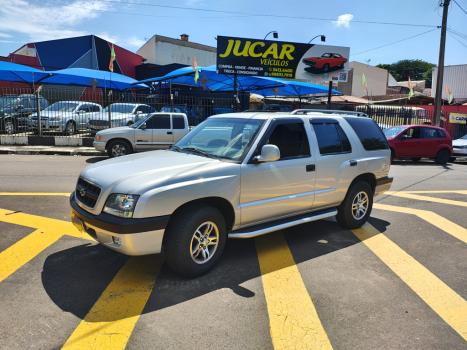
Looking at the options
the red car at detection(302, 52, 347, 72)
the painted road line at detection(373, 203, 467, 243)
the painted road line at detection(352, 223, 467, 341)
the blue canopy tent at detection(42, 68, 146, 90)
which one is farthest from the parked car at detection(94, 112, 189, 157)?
the blue canopy tent at detection(42, 68, 146, 90)

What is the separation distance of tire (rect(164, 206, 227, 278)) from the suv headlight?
18.4 inches

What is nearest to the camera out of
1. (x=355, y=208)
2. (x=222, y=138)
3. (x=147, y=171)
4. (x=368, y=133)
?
(x=147, y=171)

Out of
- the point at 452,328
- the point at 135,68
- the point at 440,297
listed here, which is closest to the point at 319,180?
the point at 440,297

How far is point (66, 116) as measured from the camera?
60.1ft

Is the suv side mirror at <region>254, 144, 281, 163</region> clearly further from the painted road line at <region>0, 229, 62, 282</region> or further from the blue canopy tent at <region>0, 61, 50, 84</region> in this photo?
the blue canopy tent at <region>0, 61, 50, 84</region>

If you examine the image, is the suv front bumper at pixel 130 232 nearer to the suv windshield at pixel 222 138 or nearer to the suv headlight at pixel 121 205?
the suv headlight at pixel 121 205

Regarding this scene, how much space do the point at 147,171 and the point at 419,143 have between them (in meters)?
14.4

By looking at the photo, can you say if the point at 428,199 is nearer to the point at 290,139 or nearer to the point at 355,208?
the point at 355,208

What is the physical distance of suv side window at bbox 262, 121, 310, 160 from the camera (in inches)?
194

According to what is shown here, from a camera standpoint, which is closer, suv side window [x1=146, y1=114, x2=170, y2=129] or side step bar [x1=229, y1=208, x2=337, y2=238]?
side step bar [x1=229, y1=208, x2=337, y2=238]

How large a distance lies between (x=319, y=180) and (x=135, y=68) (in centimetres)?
3344

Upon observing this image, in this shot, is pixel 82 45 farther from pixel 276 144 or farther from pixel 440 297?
pixel 440 297

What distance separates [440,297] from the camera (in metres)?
3.98

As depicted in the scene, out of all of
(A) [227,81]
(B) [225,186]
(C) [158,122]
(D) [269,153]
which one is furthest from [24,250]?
(A) [227,81]
